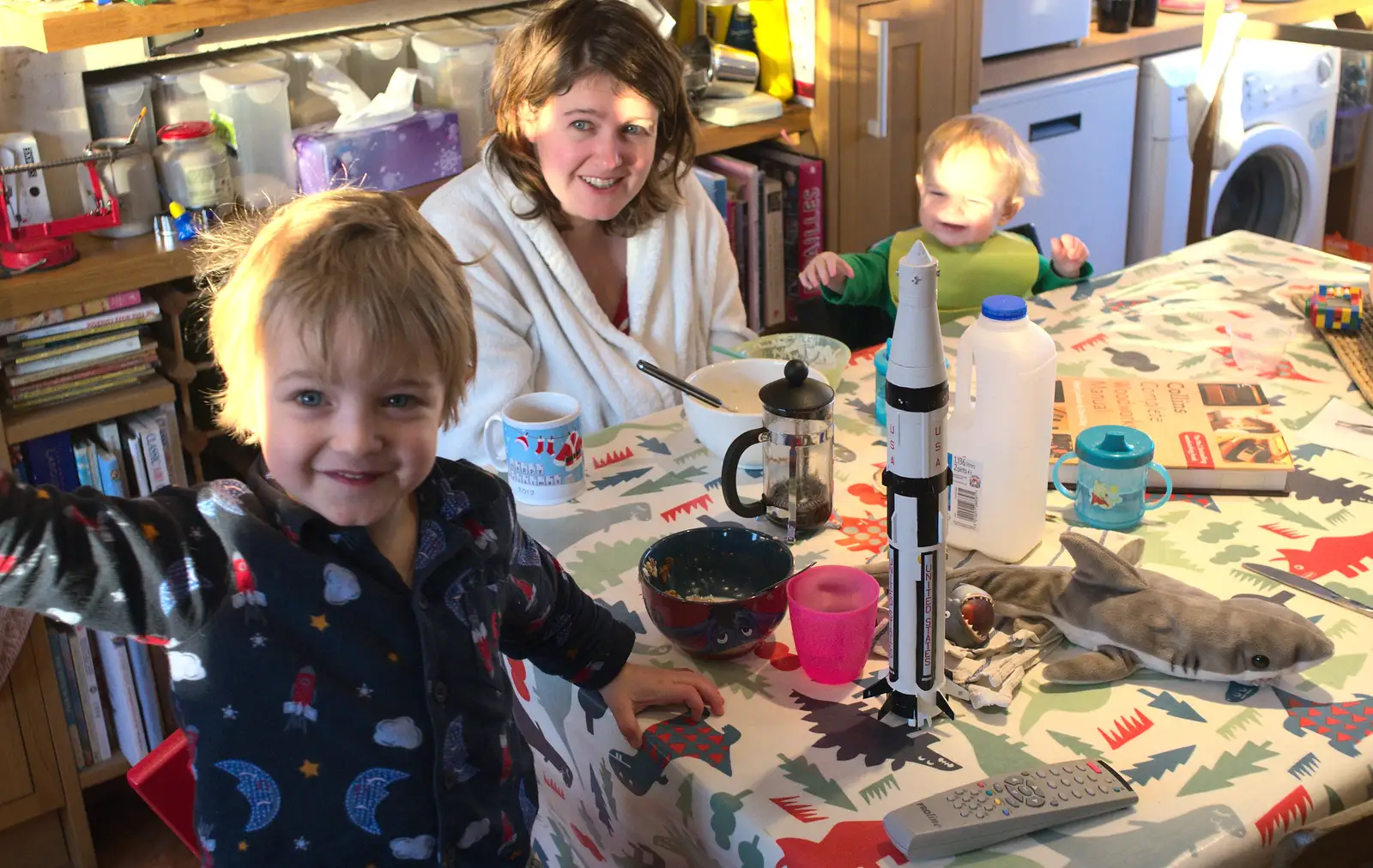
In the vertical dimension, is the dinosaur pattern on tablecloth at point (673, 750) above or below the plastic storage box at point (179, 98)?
below

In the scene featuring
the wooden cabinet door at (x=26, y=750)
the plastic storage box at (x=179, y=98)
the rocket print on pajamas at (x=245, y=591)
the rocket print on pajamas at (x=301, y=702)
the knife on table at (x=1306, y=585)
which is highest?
the plastic storage box at (x=179, y=98)

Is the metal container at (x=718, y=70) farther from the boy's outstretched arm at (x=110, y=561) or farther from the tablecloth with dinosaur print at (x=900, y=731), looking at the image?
the boy's outstretched arm at (x=110, y=561)

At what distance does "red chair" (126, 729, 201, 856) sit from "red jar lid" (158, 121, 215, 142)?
4.17ft

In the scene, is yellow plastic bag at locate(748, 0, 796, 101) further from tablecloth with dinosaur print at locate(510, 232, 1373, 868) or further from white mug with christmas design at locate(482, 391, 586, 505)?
white mug with christmas design at locate(482, 391, 586, 505)

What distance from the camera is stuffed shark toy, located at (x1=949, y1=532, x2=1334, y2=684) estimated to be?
1107 mm

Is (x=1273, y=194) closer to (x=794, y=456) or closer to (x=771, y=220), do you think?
(x=771, y=220)

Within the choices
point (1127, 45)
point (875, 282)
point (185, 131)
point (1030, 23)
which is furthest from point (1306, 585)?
point (1127, 45)

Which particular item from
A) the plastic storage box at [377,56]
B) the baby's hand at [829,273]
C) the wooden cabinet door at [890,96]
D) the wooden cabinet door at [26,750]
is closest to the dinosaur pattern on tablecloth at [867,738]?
the baby's hand at [829,273]

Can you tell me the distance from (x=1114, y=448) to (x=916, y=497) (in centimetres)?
43

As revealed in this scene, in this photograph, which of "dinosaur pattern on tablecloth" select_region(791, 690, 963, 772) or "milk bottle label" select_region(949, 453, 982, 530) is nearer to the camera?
"dinosaur pattern on tablecloth" select_region(791, 690, 963, 772)

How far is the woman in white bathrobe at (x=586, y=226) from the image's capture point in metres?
1.78

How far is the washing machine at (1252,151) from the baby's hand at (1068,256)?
1.53 meters

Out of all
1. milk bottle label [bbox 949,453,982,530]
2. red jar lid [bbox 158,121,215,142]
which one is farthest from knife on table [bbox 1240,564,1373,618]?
red jar lid [bbox 158,121,215,142]

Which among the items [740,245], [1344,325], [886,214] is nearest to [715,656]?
[1344,325]
